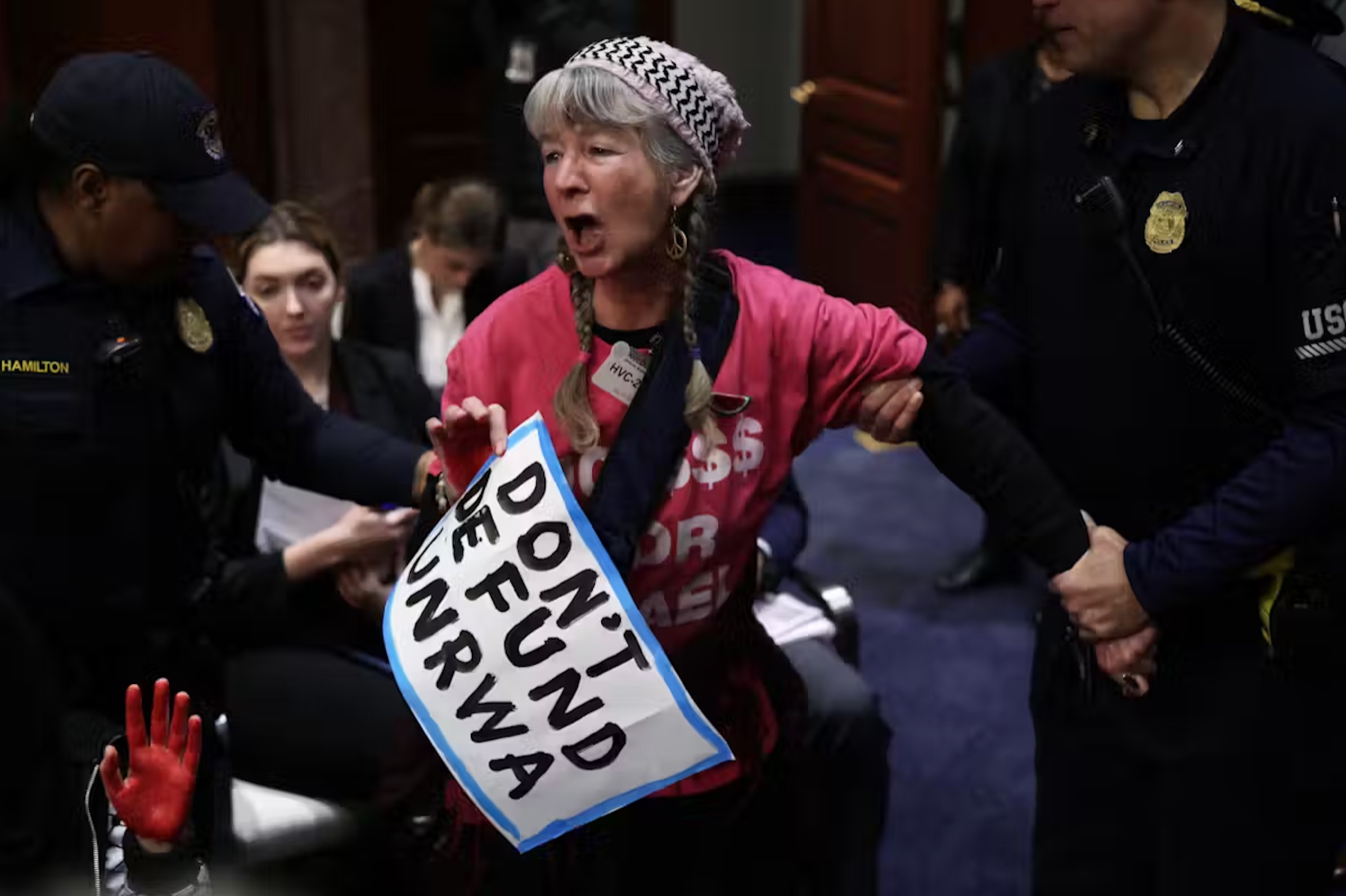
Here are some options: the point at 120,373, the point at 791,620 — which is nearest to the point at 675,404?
the point at 120,373

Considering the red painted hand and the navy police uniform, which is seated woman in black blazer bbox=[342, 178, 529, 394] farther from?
the red painted hand

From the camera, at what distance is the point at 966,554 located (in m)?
4.07

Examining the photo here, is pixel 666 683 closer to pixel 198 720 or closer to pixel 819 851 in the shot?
pixel 198 720

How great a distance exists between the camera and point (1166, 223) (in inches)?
67.2

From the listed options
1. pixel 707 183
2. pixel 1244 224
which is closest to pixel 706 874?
pixel 707 183

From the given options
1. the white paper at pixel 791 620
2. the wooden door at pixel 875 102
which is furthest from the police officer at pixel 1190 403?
the wooden door at pixel 875 102

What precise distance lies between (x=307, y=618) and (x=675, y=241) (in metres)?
1.09

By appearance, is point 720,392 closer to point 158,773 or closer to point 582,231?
point 582,231

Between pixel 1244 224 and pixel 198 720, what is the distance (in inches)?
43.8

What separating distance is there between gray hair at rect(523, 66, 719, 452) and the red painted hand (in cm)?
46

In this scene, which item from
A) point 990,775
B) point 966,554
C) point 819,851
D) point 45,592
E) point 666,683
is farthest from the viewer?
point 966,554

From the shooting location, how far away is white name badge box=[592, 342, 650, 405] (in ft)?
5.13

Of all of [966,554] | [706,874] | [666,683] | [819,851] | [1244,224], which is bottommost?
[966,554]

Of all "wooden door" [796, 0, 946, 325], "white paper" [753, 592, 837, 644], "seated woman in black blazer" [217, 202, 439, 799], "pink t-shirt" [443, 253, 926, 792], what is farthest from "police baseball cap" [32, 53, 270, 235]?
"wooden door" [796, 0, 946, 325]
